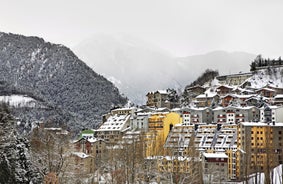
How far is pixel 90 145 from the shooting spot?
1650 inches

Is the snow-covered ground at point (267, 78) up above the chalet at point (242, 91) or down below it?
above

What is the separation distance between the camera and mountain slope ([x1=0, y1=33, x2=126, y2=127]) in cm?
7131

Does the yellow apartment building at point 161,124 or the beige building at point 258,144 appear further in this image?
the yellow apartment building at point 161,124

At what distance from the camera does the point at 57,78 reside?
77812 mm

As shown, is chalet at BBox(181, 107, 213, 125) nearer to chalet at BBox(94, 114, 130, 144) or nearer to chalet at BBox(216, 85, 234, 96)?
chalet at BBox(94, 114, 130, 144)

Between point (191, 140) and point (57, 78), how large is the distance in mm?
50459

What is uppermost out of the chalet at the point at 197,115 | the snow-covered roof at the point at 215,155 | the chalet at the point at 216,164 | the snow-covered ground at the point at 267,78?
the snow-covered ground at the point at 267,78

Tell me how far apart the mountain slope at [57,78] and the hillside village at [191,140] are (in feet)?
55.5

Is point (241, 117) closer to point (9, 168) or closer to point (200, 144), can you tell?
point (200, 144)

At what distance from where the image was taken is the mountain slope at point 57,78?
234 feet

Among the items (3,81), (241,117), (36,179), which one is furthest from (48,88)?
(36,179)

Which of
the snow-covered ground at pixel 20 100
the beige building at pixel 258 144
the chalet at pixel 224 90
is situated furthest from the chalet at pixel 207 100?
the snow-covered ground at pixel 20 100

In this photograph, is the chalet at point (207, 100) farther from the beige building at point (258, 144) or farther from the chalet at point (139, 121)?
the beige building at point (258, 144)

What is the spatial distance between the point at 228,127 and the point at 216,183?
380 inches
